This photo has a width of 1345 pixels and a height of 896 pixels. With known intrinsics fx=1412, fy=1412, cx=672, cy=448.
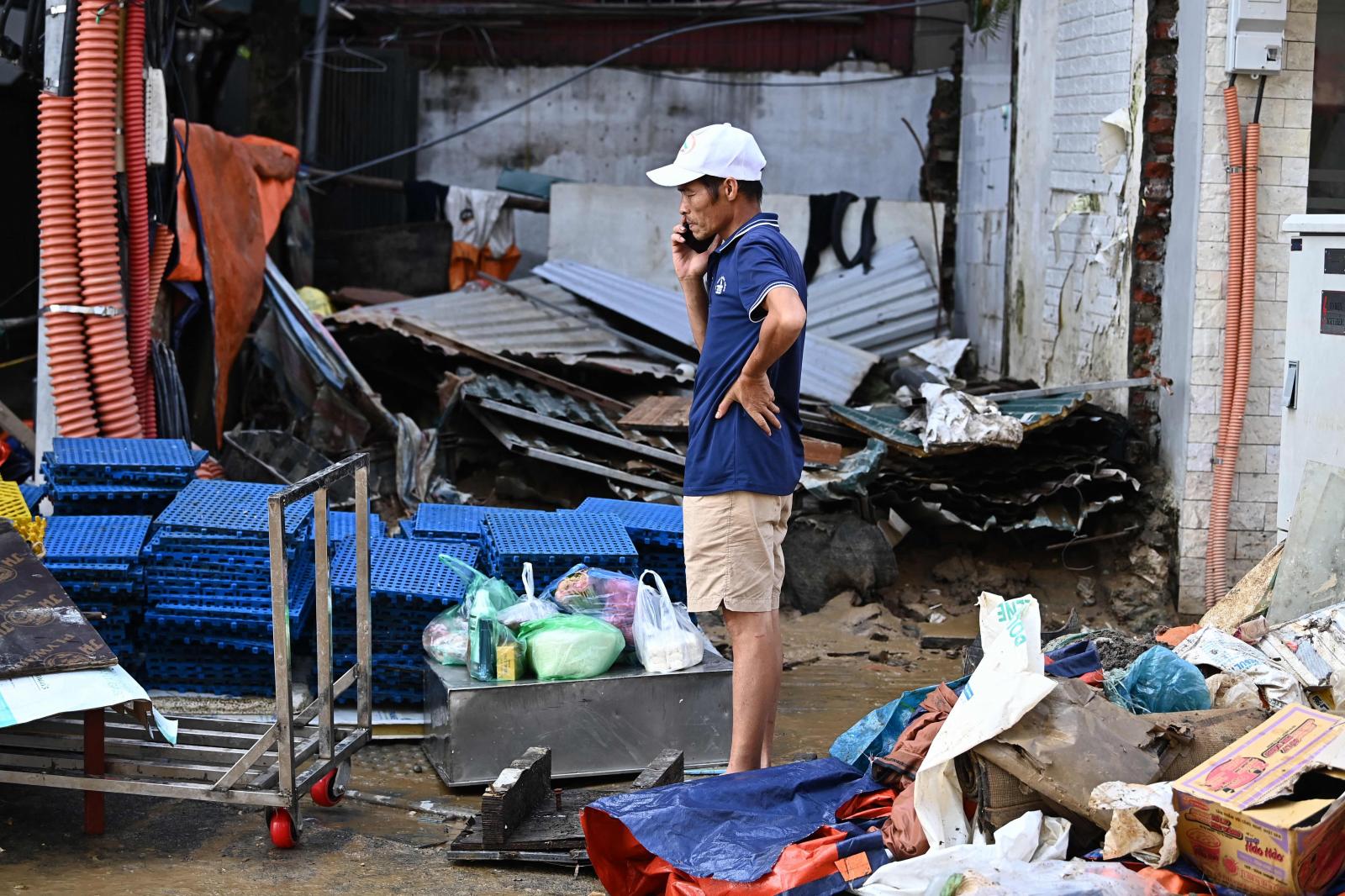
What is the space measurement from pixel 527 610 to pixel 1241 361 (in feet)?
13.0

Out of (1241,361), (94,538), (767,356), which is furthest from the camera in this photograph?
(1241,361)

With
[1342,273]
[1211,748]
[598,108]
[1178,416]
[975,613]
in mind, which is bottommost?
A: [975,613]

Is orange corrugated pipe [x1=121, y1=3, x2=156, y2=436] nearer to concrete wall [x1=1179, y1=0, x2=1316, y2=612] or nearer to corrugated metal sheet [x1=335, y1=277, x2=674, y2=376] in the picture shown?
corrugated metal sheet [x1=335, y1=277, x2=674, y2=376]

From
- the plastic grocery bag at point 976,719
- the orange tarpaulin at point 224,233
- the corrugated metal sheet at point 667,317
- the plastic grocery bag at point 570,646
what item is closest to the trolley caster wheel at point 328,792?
the plastic grocery bag at point 570,646

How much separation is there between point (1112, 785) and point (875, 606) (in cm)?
398

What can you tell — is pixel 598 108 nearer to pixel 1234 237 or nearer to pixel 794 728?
pixel 1234 237

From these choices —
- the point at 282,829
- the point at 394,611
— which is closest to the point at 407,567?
the point at 394,611

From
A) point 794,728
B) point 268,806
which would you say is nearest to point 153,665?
point 268,806

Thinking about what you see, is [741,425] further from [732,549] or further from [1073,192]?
[1073,192]

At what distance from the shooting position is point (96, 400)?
723 cm

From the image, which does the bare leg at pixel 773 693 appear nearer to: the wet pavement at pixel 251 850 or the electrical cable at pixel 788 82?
the wet pavement at pixel 251 850

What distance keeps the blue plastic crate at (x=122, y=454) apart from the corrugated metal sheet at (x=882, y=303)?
5.78 meters

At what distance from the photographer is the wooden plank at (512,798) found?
14.4 feet

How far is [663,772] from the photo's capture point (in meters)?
4.62
